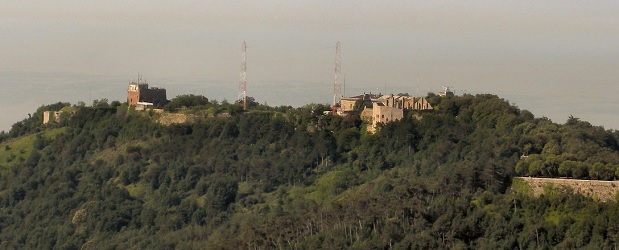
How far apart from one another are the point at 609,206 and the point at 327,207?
17.7m

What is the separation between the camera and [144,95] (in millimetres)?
135500

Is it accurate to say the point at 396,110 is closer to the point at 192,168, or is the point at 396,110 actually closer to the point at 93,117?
the point at 192,168

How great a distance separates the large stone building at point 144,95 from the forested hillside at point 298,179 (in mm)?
1662

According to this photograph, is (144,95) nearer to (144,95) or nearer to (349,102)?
(144,95)

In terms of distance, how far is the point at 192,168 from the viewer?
120 m

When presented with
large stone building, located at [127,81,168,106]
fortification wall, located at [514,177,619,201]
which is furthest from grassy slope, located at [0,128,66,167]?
fortification wall, located at [514,177,619,201]

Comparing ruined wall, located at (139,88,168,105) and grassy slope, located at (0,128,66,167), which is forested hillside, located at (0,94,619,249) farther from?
ruined wall, located at (139,88,168,105)

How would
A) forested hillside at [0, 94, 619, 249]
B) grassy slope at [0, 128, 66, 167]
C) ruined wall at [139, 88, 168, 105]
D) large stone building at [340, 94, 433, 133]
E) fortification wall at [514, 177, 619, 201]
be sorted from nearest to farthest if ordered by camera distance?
1. fortification wall at [514, 177, 619, 201]
2. forested hillside at [0, 94, 619, 249]
3. large stone building at [340, 94, 433, 133]
4. grassy slope at [0, 128, 66, 167]
5. ruined wall at [139, 88, 168, 105]

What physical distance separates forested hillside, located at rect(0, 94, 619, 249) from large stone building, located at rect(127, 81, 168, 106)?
1.66 m

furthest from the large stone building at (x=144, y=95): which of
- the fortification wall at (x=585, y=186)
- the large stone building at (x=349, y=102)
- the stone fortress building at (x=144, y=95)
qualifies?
the fortification wall at (x=585, y=186)

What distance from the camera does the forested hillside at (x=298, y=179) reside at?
3312 inches

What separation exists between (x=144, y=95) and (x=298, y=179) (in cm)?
2570

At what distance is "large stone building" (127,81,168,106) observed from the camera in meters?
135

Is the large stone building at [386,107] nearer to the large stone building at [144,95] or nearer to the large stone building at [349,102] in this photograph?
the large stone building at [349,102]
